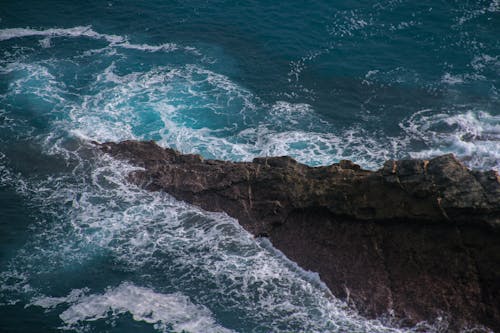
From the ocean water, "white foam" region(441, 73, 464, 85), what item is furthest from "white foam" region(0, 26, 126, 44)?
"white foam" region(441, 73, 464, 85)

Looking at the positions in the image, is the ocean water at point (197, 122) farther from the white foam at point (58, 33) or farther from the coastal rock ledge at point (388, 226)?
the coastal rock ledge at point (388, 226)

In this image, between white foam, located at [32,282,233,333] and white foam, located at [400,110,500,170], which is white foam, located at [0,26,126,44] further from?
white foam, located at [32,282,233,333]

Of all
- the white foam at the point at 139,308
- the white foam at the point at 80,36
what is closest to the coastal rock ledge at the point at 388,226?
the white foam at the point at 139,308

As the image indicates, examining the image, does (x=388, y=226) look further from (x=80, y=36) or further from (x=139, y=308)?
(x=80, y=36)

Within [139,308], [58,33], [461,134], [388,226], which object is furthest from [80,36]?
[388,226]

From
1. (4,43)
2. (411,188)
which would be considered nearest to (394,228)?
(411,188)
